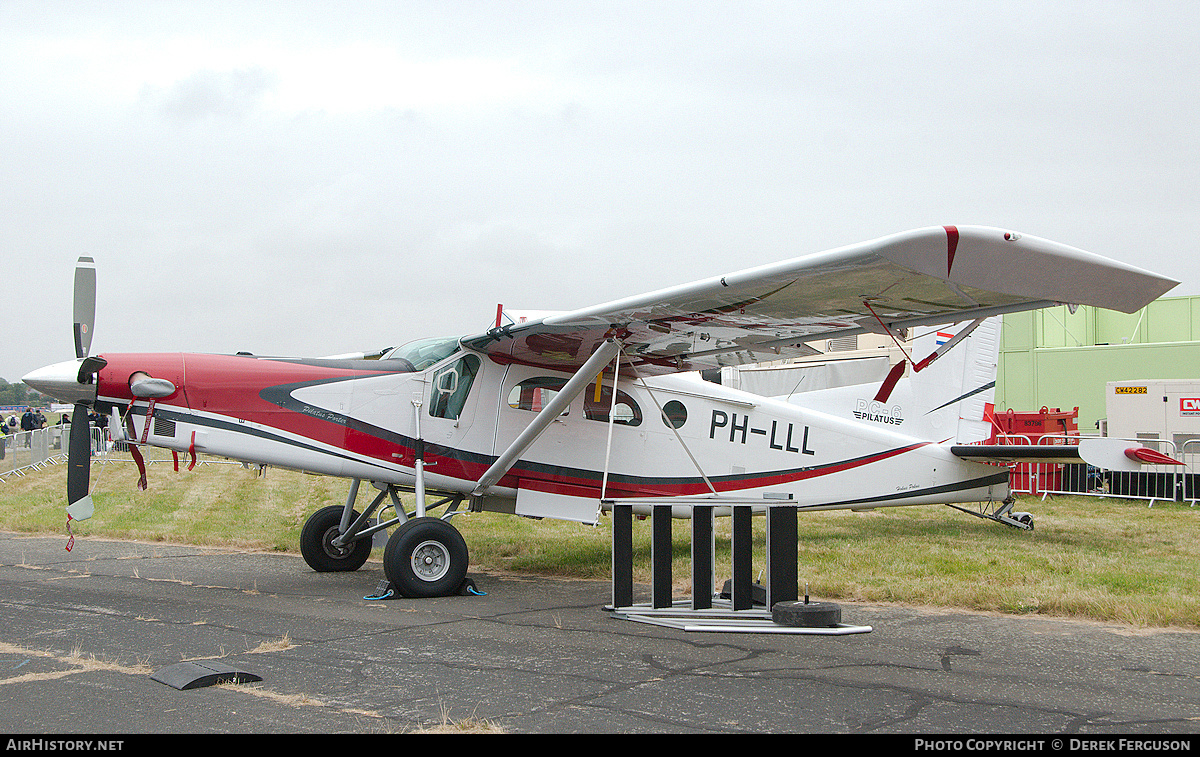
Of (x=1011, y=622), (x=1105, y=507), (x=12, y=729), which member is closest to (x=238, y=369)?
(x=12, y=729)

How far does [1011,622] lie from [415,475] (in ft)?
18.4

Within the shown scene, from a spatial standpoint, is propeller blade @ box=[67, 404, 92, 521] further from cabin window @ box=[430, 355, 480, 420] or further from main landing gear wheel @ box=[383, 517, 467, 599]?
cabin window @ box=[430, 355, 480, 420]

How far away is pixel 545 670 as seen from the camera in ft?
18.2

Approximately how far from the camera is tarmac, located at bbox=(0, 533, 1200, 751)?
4.36 m

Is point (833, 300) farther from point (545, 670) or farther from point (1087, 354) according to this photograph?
point (1087, 354)

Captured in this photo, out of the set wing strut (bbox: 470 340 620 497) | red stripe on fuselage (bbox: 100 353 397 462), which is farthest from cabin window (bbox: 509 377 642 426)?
red stripe on fuselage (bbox: 100 353 397 462)

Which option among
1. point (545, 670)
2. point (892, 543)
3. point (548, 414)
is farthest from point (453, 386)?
point (892, 543)

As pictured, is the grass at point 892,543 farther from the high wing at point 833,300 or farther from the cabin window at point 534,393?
the high wing at point 833,300

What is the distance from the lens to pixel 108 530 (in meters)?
14.0

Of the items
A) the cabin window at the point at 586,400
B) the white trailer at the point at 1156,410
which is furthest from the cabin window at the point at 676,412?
the white trailer at the point at 1156,410

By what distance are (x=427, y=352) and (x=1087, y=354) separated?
28.6 meters

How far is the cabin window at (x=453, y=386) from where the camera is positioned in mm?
9375

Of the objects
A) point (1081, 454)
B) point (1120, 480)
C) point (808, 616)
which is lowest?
point (808, 616)
